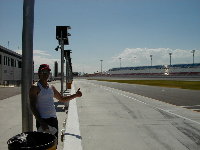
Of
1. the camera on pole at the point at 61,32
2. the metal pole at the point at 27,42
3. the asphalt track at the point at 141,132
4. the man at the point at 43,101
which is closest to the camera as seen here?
the metal pole at the point at 27,42

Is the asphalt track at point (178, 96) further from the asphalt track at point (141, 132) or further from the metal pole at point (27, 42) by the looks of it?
the metal pole at point (27, 42)

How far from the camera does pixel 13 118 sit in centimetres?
1173

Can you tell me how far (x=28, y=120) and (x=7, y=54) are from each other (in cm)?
5740

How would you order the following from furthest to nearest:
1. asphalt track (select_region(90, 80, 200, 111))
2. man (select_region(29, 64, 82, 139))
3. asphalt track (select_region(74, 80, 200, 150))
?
asphalt track (select_region(90, 80, 200, 111)) < asphalt track (select_region(74, 80, 200, 150)) < man (select_region(29, 64, 82, 139))

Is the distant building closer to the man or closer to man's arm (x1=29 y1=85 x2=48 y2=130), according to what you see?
the man

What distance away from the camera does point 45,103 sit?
4.63m

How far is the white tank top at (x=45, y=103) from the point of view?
15.0 feet

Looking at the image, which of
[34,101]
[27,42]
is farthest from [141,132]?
[27,42]

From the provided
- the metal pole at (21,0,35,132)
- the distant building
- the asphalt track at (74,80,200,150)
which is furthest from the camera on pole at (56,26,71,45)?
the distant building

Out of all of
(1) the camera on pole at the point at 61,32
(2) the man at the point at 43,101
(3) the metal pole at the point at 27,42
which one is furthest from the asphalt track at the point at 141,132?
(1) the camera on pole at the point at 61,32

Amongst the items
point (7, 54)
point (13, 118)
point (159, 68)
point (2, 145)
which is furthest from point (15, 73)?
point (159, 68)

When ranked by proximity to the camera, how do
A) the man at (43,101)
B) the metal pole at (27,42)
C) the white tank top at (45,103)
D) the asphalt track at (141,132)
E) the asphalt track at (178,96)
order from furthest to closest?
the asphalt track at (178,96)
the asphalt track at (141,132)
the white tank top at (45,103)
the man at (43,101)
the metal pole at (27,42)

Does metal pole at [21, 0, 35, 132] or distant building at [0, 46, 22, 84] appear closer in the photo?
metal pole at [21, 0, 35, 132]

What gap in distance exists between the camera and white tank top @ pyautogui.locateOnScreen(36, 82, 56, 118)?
4.59 m
